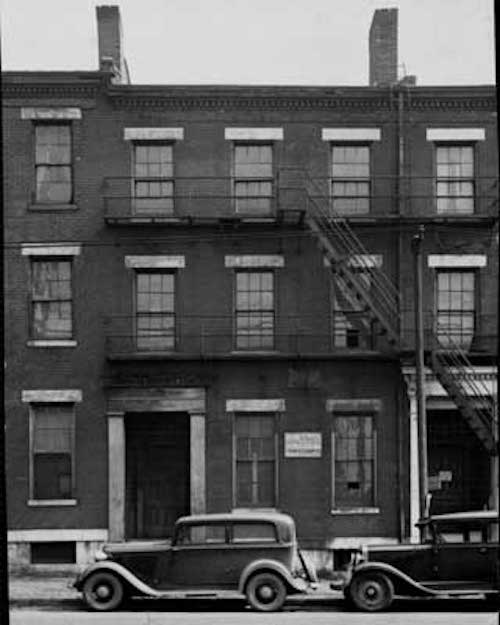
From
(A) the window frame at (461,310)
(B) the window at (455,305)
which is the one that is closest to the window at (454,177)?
(A) the window frame at (461,310)

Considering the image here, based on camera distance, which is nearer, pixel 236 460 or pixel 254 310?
pixel 236 460

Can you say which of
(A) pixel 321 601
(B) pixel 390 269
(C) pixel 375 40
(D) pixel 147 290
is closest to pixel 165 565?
(A) pixel 321 601

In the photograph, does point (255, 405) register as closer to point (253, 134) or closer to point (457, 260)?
point (457, 260)

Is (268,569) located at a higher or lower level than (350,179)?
lower

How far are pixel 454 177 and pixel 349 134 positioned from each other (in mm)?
2071

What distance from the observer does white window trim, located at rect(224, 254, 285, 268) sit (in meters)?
17.9

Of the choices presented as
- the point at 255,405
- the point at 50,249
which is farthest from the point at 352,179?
the point at 50,249

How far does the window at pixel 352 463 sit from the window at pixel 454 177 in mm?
4215

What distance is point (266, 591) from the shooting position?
12.7 metres

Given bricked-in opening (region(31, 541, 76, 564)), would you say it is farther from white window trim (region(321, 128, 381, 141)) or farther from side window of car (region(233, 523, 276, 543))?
white window trim (region(321, 128, 381, 141))

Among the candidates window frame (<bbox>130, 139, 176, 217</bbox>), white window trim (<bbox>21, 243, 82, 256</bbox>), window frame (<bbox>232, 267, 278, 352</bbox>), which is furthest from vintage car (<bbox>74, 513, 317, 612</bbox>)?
window frame (<bbox>130, 139, 176, 217</bbox>)

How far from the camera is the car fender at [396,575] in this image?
40.6 ft

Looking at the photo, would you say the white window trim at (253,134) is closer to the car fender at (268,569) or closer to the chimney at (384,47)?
the chimney at (384,47)

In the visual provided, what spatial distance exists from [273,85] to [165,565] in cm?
927
